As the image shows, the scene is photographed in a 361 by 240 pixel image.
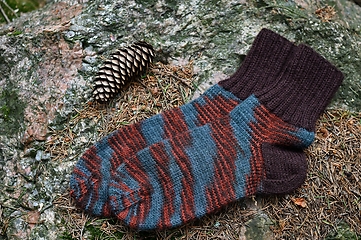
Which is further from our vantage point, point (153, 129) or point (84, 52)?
point (84, 52)

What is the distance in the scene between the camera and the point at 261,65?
190 cm

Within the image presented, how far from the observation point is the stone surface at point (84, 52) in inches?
67.8

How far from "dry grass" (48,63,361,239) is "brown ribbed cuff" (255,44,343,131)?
0.08 m

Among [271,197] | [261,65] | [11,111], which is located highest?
[11,111]

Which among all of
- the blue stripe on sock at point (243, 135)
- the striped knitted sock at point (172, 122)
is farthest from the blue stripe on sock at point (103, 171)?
the blue stripe on sock at point (243, 135)

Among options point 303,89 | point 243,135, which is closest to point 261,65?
point 303,89

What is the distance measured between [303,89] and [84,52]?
101cm

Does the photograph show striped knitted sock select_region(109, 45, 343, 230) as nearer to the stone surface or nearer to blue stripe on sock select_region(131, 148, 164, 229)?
blue stripe on sock select_region(131, 148, 164, 229)

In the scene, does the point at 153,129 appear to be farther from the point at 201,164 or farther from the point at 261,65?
the point at 261,65

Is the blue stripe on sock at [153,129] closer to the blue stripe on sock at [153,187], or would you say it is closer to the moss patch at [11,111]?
the blue stripe on sock at [153,187]

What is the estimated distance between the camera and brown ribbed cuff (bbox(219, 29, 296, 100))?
187cm

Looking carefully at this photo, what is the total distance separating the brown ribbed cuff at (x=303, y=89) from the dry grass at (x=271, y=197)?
8 cm

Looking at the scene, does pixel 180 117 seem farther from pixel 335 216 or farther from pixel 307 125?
pixel 335 216

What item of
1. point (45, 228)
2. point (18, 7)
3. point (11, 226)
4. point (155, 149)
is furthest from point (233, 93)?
point (18, 7)
